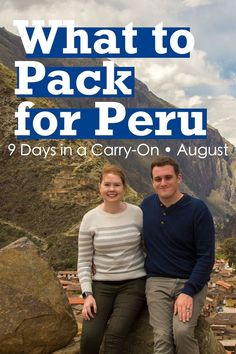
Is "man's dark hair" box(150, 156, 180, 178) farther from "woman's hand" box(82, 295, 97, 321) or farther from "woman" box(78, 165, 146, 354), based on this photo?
"woman's hand" box(82, 295, 97, 321)

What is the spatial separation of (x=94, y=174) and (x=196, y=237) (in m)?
63.0

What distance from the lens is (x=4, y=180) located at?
72312 millimetres

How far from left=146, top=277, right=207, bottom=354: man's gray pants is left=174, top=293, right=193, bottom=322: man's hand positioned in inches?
2.4

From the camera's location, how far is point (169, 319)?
591cm

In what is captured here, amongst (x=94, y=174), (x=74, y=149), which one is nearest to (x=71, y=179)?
(x=94, y=174)

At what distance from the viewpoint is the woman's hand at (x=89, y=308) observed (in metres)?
6.00

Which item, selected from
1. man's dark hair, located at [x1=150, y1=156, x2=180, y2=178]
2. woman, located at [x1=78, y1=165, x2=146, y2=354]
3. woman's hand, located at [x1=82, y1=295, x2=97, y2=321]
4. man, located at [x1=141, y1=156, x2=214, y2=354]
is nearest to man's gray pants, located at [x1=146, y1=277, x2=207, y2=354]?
man, located at [x1=141, y1=156, x2=214, y2=354]

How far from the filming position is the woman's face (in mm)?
6199

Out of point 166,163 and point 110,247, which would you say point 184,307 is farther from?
point 166,163

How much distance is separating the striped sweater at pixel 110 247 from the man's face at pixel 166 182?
18.0 inches

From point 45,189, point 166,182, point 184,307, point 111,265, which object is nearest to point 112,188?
point 166,182

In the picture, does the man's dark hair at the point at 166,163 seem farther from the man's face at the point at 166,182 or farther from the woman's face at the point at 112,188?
the woman's face at the point at 112,188

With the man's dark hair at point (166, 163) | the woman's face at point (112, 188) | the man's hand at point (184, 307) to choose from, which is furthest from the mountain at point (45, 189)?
the man's hand at point (184, 307)

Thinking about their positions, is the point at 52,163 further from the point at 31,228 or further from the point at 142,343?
the point at 142,343
